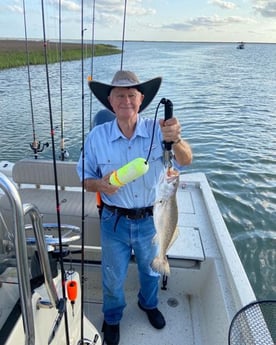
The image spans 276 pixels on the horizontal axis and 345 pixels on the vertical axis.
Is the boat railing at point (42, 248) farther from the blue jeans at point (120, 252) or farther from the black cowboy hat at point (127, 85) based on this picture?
the black cowboy hat at point (127, 85)

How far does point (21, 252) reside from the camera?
1.28 meters

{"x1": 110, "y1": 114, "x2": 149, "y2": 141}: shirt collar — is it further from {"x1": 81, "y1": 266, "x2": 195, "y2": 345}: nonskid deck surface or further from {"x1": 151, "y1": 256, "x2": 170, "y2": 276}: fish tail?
{"x1": 81, "y1": 266, "x2": 195, "y2": 345}: nonskid deck surface

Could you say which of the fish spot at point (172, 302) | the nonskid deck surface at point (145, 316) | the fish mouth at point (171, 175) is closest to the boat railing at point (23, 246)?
the fish mouth at point (171, 175)

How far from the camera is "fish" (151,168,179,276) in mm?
1882

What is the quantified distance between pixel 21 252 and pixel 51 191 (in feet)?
10.3

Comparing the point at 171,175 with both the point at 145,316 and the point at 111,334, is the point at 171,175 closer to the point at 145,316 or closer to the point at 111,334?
the point at 111,334

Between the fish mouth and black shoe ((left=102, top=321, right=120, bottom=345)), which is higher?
the fish mouth

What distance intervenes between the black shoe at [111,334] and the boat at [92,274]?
0.09 meters

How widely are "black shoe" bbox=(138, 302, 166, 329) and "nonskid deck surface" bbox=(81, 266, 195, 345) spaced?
0.15 feet

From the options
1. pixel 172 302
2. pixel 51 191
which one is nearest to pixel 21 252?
pixel 172 302

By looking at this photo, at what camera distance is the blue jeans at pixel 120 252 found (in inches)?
98.7

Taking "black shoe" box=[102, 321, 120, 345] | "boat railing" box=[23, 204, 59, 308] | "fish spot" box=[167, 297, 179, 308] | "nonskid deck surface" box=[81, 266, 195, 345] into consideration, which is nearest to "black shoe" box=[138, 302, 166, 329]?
"nonskid deck surface" box=[81, 266, 195, 345]

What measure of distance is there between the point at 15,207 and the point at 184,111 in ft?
46.4

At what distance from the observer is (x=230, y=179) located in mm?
8008
